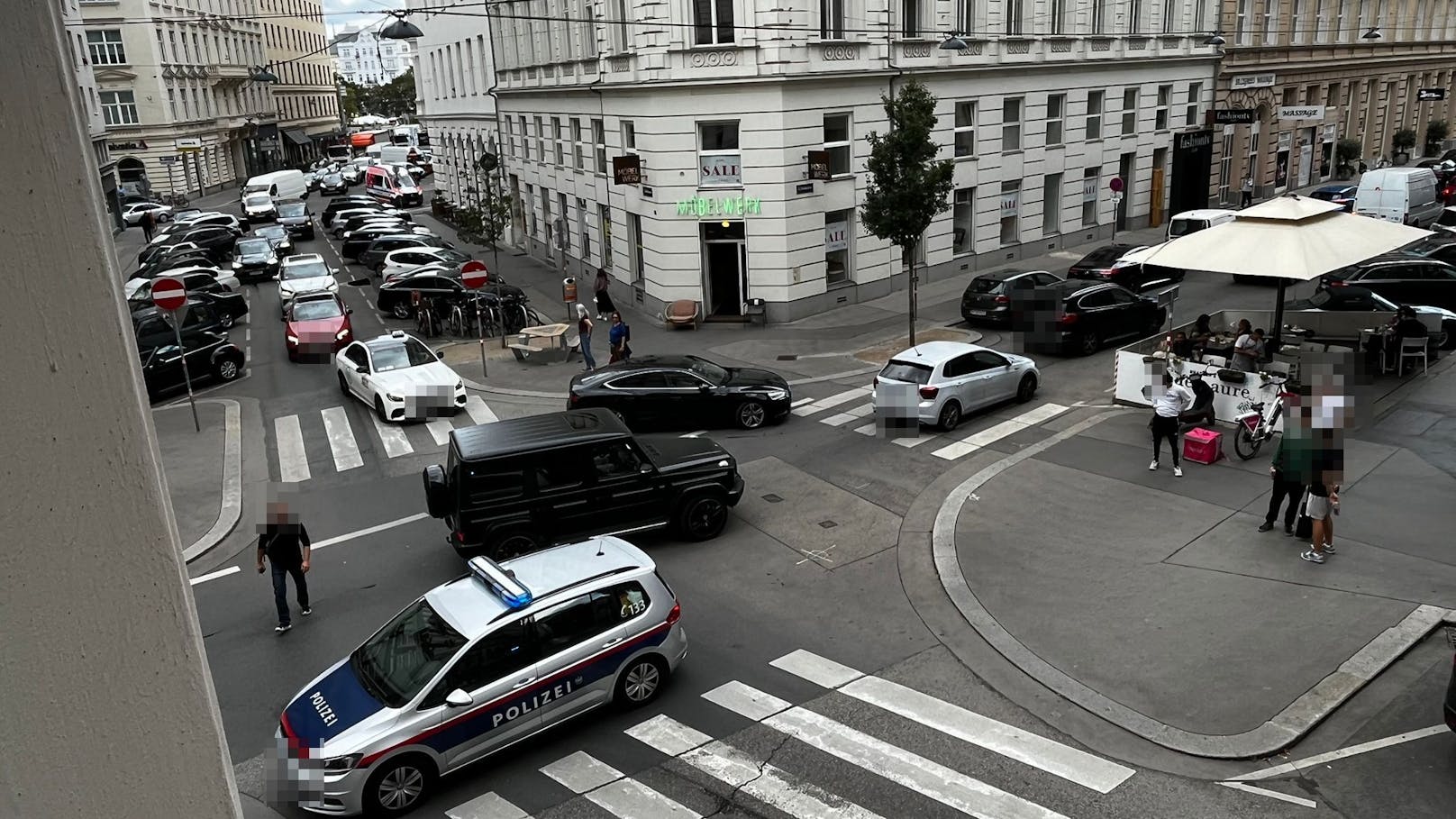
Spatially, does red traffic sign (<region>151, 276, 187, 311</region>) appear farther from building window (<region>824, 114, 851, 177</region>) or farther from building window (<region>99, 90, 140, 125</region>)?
building window (<region>99, 90, 140, 125</region>)

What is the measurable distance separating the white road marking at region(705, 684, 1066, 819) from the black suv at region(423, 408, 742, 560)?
4.28 m

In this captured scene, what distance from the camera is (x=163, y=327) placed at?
936 inches

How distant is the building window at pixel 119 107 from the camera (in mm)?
65562

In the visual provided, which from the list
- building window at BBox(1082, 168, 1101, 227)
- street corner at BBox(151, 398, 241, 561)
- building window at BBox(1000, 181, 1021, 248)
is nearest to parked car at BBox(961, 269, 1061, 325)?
building window at BBox(1000, 181, 1021, 248)

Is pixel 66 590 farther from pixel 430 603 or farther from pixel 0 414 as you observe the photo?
pixel 430 603

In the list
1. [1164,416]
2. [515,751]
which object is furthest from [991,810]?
[1164,416]

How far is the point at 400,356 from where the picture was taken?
70.6 ft

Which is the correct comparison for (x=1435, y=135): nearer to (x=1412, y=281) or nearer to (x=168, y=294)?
(x=1412, y=281)

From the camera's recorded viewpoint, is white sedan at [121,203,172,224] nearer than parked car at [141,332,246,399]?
No

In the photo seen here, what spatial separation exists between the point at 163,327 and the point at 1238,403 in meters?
22.2

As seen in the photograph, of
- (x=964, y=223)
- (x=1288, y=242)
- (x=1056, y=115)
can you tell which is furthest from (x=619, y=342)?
(x=1056, y=115)

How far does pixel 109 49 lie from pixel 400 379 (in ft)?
194

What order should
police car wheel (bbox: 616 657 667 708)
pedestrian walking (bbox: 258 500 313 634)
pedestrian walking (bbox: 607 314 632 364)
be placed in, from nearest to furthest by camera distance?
police car wheel (bbox: 616 657 667 708)
pedestrian walking (bbox: 258 500 313 634)
pedestrian walking (bbox: 607 314 632 364)

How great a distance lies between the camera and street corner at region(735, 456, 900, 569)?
45.0 feet
